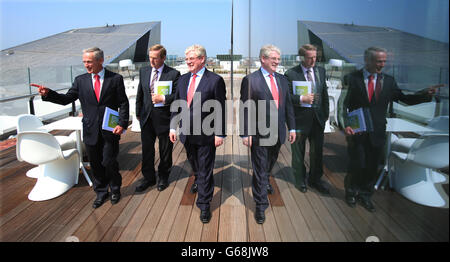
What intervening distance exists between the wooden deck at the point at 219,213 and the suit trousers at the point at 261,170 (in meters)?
0.09

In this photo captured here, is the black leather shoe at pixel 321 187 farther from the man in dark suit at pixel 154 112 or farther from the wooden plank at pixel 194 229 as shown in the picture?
the man in dark suit at pixel 154 112

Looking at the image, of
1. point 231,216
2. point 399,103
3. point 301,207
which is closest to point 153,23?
point 231,216

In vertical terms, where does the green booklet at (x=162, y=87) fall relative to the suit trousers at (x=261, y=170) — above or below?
above

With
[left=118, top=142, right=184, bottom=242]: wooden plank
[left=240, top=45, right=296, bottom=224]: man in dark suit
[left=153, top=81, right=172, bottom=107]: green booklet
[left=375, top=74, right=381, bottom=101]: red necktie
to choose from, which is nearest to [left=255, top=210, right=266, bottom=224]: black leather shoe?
[left=240, top=45, right=296, bottom=224]: man in dark suit

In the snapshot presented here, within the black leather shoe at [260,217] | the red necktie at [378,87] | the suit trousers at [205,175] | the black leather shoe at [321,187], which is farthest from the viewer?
the suit trousers at [205,175]

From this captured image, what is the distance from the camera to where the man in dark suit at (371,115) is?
2.47 feet

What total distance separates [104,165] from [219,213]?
116 centimetres

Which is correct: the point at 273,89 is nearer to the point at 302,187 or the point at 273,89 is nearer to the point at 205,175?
the point at 302,187

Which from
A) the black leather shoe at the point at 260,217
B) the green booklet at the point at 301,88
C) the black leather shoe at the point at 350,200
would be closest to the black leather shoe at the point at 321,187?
the black leather shoe at the point at 350,200

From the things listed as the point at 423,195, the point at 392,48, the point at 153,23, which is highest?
the point at 153,23

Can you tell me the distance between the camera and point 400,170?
0.73m

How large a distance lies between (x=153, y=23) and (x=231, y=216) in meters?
2.90

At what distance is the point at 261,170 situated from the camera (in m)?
1.78
